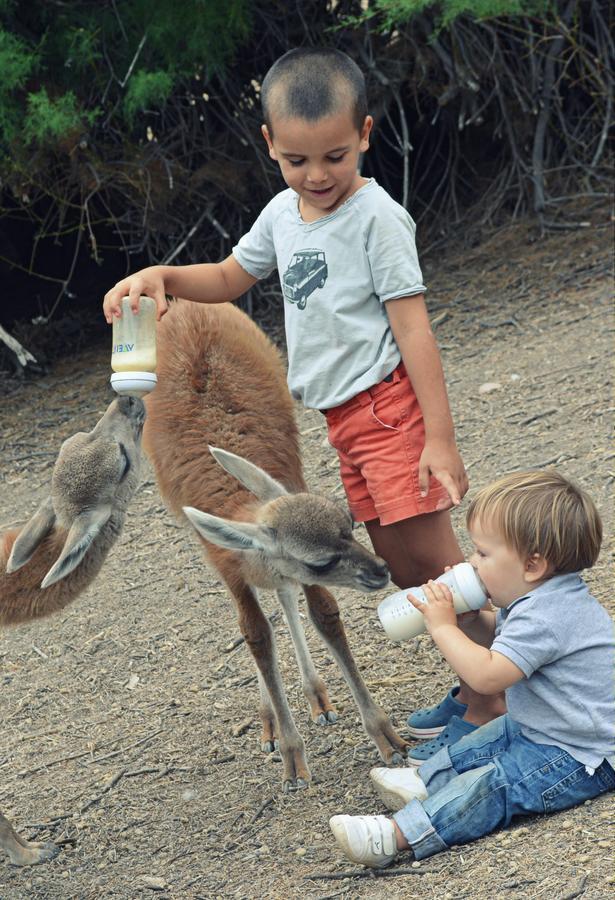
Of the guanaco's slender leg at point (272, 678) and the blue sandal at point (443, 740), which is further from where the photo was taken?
the guanaco's slender leg at point (272, 678)

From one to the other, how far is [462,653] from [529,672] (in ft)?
0.64

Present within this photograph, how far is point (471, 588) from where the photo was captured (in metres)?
3.34

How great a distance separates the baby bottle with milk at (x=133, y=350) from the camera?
143 inches

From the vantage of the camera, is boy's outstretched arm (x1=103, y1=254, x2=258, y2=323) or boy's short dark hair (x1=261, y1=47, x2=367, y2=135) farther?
boy's outstretched arm (x1=103, y1=254, x2=258, y2=323)

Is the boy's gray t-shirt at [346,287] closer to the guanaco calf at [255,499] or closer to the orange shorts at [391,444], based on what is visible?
the orange shorts at [391,444]

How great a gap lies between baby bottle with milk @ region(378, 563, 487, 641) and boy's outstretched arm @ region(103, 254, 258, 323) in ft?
4.20

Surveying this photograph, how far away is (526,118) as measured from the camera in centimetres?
888

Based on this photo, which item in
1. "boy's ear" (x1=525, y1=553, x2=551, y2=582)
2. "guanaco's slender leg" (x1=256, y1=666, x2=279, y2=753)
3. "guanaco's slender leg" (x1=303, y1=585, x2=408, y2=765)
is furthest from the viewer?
"guanaco's slender leg" (x1=256, y1=666, x2=279, y2=753)

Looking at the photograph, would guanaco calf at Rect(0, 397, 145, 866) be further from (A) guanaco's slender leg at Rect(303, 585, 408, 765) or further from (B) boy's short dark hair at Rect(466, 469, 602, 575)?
(B) boy's short dark hair at Rect(466, 469, 602, 575)

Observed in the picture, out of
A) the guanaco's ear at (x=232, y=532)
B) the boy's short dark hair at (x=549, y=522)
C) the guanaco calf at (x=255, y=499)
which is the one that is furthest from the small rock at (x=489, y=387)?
the boy's short dark hair at (x=549, y=522)

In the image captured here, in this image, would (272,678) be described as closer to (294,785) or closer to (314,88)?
(294,785)

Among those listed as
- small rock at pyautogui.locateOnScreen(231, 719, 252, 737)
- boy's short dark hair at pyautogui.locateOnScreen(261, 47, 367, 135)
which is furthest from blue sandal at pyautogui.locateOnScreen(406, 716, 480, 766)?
boy's short dark hair at pyautogui.locateOnScreen(261, 47, 367, 135)

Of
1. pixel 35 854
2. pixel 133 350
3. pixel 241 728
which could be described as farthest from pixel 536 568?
pixel 35 854

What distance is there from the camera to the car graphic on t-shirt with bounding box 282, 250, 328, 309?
11.9 feet
